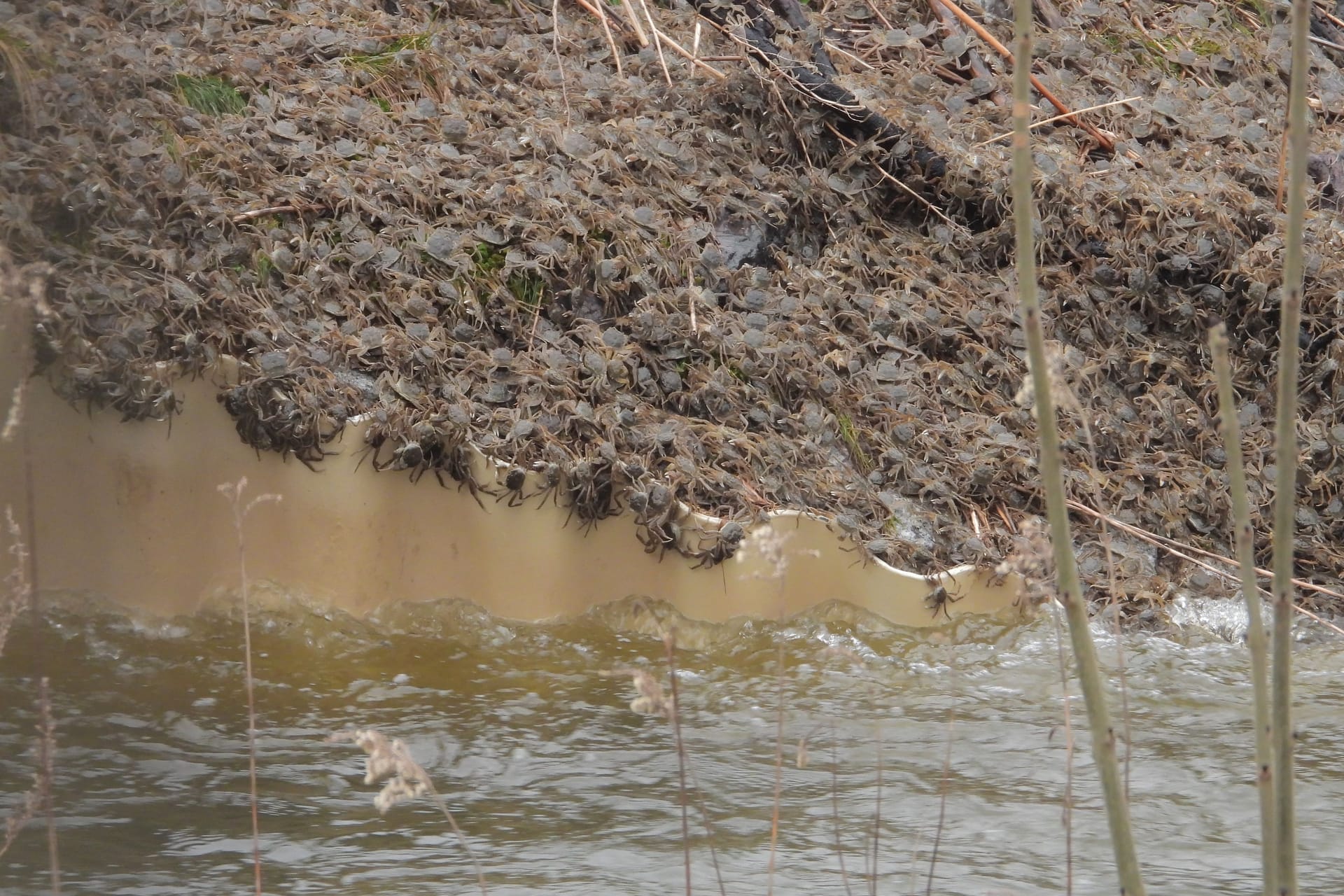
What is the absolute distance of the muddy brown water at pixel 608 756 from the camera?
74.4 inches

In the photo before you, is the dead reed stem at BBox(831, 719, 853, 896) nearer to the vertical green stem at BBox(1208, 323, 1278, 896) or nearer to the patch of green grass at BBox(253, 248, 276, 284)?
the vertical green stem at BBox(1208, 323, 1278, 896)

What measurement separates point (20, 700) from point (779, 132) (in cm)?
276

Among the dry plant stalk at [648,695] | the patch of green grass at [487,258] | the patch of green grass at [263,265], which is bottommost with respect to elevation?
the dry plant stalk at [648,695]

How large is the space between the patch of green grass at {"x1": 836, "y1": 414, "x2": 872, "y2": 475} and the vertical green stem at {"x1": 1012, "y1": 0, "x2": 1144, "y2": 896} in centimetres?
239

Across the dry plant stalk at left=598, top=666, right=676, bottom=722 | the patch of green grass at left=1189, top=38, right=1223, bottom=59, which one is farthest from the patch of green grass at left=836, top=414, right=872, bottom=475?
the patch of green grass at left=1189, top=38, right=1223, bottom=59

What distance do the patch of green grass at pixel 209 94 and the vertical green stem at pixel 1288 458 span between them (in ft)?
10.2

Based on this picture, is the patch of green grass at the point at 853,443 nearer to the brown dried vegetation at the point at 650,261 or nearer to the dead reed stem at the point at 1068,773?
the brown dried vegetation at the point at 650,261

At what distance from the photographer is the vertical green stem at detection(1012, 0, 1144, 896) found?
2.96 feet

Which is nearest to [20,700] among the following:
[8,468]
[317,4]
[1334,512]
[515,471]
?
[8,468]

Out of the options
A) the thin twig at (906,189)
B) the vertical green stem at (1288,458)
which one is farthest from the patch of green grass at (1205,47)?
the vertical green stem at (1288,458)

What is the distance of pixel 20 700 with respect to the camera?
7.74 feet

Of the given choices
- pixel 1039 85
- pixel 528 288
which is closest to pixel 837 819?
pixel 528 288

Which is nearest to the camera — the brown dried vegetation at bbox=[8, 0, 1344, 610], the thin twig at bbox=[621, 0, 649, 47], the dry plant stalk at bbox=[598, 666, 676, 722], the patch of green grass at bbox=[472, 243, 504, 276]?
the dry plant stalk at bbox=[598, 666, 676, 722]

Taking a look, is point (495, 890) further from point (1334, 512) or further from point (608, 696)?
point (1334, 512)
